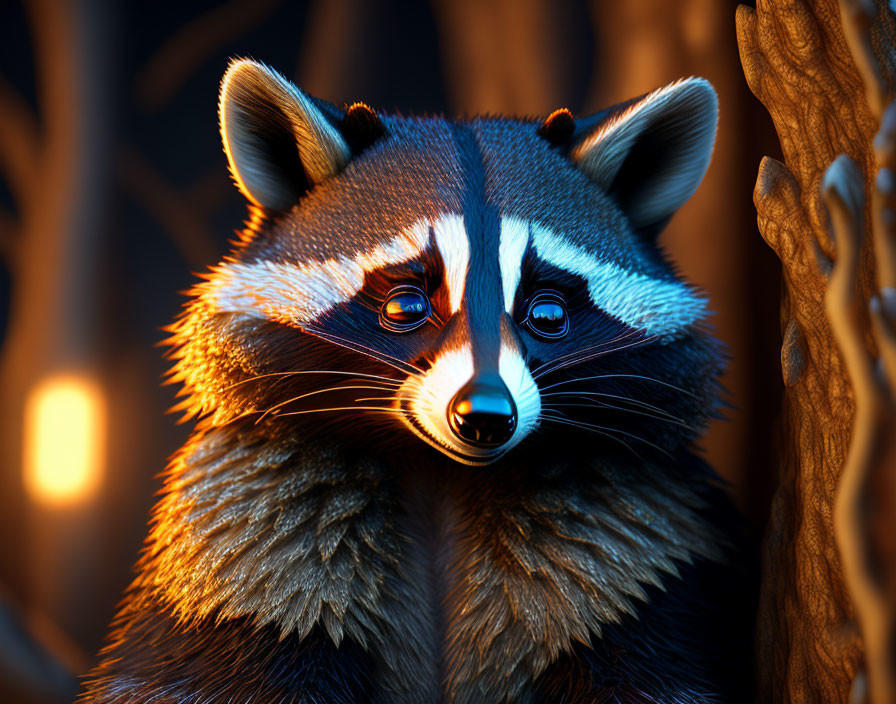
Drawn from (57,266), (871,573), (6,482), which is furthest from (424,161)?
(6,482)

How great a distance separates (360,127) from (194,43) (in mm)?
2430

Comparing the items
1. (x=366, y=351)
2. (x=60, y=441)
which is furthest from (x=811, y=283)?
(x=60, y=441)

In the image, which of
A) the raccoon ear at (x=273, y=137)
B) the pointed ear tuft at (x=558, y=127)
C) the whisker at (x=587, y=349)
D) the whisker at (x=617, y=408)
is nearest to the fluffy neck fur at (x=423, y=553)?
the whisker at (x=617, y=408)

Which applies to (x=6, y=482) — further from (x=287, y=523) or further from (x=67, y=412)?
(x=287, y=523)

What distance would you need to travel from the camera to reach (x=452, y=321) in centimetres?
135

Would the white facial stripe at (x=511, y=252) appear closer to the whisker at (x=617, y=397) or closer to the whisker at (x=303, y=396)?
the whisker at (x=617, y=397)

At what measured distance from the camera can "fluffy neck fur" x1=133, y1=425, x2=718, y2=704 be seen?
1.41m

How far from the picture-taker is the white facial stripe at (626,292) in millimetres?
1434

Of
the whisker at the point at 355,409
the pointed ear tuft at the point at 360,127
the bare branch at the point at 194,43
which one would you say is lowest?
the whisker at the point at 355,409

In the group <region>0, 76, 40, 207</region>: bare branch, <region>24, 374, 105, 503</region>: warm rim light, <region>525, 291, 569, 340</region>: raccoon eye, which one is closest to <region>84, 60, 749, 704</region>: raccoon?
<region>525, 291, 569, 340</region>: raccoon eye

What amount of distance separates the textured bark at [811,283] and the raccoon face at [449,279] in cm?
22

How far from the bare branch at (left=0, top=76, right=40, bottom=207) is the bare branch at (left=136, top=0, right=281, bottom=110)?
47cm

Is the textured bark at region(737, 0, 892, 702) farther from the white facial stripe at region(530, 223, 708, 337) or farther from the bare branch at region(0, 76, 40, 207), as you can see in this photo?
the bare branch at region(0, 76, 40, 207)

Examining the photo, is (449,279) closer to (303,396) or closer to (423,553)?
(303,396)
